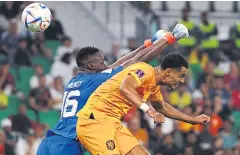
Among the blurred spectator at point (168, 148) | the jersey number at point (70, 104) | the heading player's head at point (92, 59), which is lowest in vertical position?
the blurred spectator at point (168, 148)

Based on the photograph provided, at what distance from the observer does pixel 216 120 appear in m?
19.8

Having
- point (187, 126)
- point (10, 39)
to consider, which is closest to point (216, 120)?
point (187, 126)

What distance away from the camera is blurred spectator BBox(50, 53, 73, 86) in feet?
66.7

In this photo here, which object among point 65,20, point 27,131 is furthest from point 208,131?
point 65,20

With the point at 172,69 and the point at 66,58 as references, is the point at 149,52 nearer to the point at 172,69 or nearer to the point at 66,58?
the point at 172,69

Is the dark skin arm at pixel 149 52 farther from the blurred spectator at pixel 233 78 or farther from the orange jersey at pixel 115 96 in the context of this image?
the blurred spectator at pixel 233 78

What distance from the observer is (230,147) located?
62.7 ft

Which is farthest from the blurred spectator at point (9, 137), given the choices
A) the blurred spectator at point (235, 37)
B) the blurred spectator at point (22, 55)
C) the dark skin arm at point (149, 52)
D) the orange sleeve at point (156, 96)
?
the orange sleeve at point (156, 96)

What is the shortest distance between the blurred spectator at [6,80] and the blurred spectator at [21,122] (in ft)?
3.17

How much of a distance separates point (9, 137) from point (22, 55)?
263 centimetres

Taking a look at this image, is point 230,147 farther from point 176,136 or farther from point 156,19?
point 156,19

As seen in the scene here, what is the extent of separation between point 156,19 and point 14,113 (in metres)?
5.60

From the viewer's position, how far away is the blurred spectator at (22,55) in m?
19.9

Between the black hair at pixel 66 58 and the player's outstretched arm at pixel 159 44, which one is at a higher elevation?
the player's outstretched arm at pixel 159 44
